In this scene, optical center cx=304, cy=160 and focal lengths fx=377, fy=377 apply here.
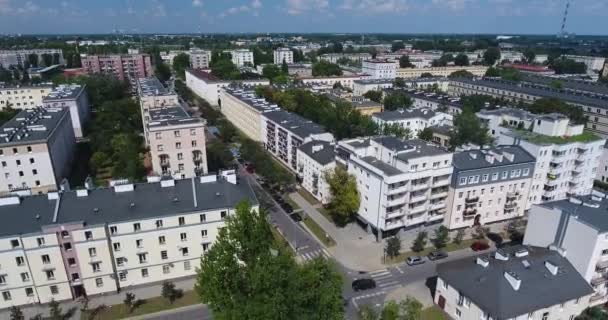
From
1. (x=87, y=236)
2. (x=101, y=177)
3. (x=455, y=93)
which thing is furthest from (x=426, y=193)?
(x=455, y=93)

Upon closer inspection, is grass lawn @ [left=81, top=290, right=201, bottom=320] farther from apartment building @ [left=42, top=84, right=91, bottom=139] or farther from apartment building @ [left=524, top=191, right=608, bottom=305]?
apartment building @ [left=42, top=84, right=91, bottom=139]

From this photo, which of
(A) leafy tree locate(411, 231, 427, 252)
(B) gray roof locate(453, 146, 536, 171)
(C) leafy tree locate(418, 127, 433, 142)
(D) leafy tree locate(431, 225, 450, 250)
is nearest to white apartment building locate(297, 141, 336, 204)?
(A) leafy tree locate(411, 231, 427, 252)

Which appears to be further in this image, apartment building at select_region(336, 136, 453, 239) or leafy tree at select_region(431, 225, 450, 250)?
apartment building at select_region(336, 136, 453, 239)

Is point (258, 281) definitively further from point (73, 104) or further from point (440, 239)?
point (73, 104)

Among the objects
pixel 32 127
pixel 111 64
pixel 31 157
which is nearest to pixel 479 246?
pixel 31 157

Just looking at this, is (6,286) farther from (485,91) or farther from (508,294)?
(485,91)

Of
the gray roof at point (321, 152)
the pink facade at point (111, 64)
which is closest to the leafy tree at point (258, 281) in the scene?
the gray roof at point (321, 152)
